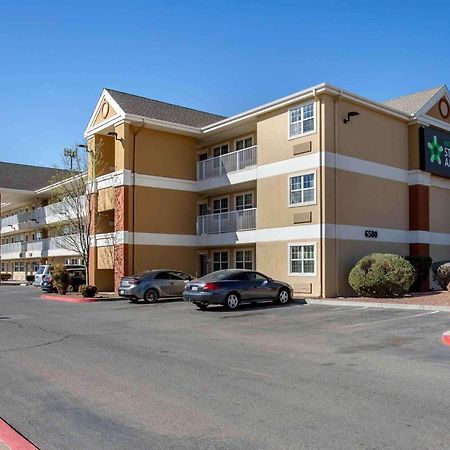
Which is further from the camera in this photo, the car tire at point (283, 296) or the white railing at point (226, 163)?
the white railing at point (226, 163)

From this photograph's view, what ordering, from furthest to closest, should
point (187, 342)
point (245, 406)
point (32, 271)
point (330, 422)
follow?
point (32, 271)
point (187, 342)
point (245, 406)
point (330, 422)

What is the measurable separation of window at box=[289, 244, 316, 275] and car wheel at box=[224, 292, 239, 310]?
4.88m

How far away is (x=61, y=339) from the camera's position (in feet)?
40.9

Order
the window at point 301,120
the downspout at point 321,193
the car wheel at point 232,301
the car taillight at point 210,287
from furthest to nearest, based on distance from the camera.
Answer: the window at point 301,120 → the downspout at point 321,193 → the car wheel at point 232,301 → the car taillight at point 210,287

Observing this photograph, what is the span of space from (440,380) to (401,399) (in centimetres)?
151

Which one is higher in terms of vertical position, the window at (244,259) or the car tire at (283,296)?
the window at (244,259)

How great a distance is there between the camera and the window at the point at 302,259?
23.2m

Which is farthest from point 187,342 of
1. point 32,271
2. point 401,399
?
point 32,271

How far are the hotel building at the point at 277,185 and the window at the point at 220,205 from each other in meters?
0.12

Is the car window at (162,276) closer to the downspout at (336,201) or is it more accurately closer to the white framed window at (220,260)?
the white framed window at (220,260)

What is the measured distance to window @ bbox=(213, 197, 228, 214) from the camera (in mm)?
30891

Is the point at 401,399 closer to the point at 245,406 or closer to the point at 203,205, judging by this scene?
the point at 245,406

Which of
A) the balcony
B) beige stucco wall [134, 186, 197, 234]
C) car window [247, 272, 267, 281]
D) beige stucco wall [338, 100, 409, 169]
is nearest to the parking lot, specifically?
car window [247, 272, 267, 281]

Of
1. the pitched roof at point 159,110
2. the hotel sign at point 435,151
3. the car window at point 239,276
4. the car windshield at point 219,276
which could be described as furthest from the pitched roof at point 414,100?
the car windshield at point 219,276
